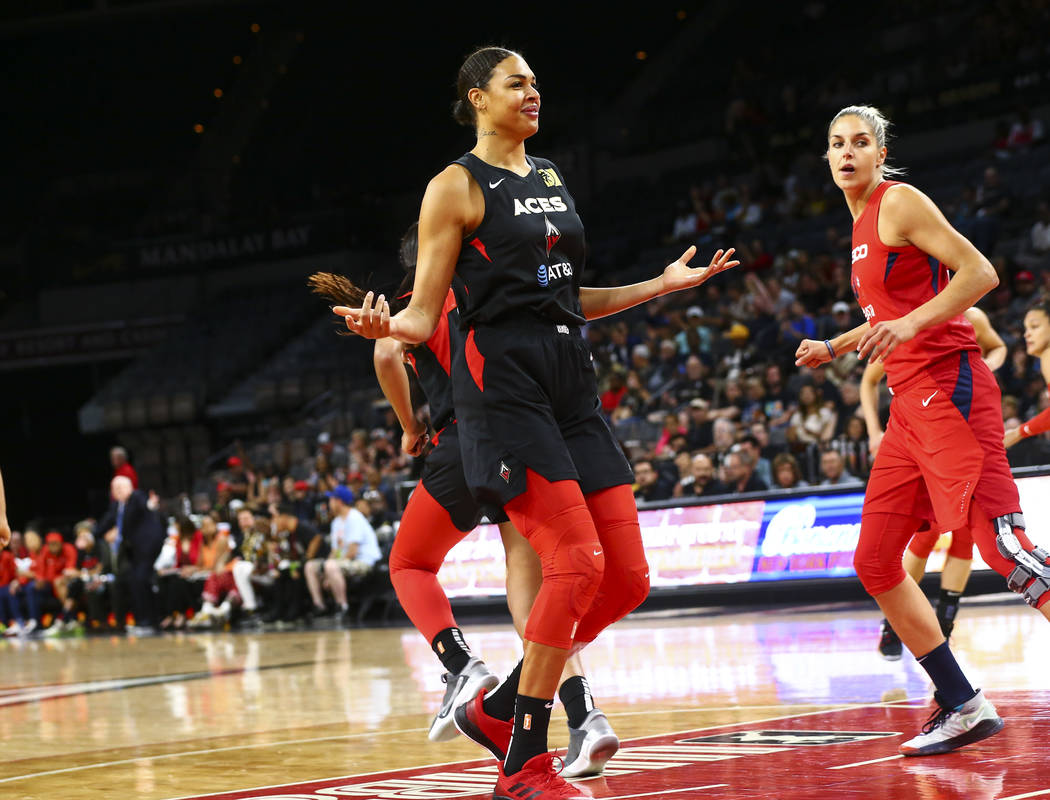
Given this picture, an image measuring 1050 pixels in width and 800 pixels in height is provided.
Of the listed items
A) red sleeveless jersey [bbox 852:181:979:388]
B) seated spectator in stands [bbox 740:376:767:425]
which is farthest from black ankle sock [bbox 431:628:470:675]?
seated spectator in stands [bbox 740:376:767:425]

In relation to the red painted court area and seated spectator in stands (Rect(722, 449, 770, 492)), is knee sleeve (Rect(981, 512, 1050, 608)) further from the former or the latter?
seated spectator in stands (Rect(722, 449, 770, 492))

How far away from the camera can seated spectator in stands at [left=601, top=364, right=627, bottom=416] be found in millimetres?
16656

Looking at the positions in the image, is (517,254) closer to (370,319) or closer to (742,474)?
(370,319)

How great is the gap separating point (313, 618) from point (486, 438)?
38.9ft

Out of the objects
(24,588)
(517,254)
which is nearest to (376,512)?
(24,588)

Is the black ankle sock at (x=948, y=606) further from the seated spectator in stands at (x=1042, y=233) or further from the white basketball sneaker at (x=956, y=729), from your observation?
the seated spectator in stands at (x=1042, y=233)

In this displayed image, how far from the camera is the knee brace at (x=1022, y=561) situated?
4625 mm

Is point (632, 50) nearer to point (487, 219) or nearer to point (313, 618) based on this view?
point (313, 618)

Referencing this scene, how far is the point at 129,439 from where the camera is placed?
26.7 meters

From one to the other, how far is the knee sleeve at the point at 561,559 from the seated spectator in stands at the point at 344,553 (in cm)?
1070

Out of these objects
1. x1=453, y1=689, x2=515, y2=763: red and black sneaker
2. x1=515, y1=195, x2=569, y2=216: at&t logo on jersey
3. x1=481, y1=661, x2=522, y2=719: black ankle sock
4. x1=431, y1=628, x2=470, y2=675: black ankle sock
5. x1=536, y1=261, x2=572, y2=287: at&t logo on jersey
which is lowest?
x1=453, y1=689, x2=515, y2=763: red and black sneaker

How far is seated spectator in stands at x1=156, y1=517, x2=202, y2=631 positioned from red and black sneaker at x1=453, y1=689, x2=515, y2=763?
504 inches

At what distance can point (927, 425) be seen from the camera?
479 cm

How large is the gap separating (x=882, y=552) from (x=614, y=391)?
12.1 metres
